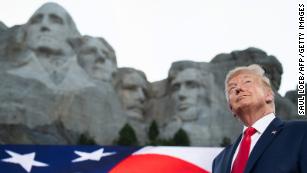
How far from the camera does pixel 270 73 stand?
23.5 m

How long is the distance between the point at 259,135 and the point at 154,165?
49.9 inches

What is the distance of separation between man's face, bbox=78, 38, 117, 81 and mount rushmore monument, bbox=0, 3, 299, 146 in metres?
0.04

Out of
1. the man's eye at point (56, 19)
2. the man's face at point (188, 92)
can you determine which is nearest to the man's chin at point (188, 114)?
the man's face at point (188, 92)

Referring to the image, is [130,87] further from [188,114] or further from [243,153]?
[243,153]

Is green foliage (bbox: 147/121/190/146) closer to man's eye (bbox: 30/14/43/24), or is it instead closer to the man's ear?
man's eye (bbox: 30/14/43/24)

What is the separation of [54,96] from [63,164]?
601 inches

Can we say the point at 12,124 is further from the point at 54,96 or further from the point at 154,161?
the point at 154,161

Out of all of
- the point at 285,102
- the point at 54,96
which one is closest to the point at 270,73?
the point at 285,102

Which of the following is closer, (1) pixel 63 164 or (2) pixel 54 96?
(1) pixel 63 164

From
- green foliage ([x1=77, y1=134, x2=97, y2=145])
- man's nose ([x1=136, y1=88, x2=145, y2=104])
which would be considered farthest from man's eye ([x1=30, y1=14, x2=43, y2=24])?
green foliage ([x1=77, y1=134, x2=97, y2=145])

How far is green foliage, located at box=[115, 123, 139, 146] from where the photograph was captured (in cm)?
1838

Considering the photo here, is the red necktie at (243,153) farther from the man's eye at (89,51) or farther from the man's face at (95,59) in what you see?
the man's eye at (89,51)

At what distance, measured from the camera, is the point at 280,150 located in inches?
89.6

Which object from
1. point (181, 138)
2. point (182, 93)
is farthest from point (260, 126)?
point (182, 93)
